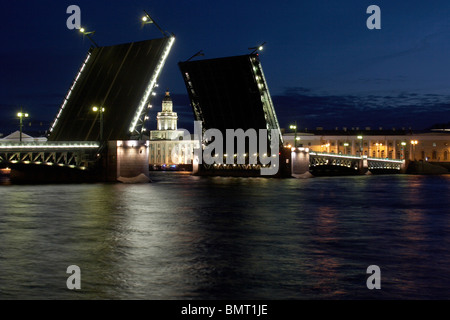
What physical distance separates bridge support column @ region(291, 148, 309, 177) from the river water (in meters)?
42.0

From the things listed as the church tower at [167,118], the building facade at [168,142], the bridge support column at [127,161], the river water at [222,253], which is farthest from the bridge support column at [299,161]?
the church tower at [167,118]

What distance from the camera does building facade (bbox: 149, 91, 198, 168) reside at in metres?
146

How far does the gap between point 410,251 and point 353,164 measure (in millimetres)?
79432

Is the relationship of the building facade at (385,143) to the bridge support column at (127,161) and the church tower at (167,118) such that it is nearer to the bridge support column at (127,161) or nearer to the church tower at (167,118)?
the church tower at (167,118)

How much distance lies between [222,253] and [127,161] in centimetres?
3740

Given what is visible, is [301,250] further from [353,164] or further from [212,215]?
[353,164]

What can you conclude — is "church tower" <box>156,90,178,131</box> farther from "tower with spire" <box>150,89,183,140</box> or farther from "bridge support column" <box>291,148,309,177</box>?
"bridge support column" <box>291,148,309,177</box>

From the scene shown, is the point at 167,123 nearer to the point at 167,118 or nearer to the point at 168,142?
the point at 167,118

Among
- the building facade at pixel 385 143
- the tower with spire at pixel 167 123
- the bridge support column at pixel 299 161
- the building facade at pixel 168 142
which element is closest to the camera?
the bridge support column at pixel 299 161

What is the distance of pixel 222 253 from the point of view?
1308 cm

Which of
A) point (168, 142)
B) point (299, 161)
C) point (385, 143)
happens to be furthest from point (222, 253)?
point (168, 142)

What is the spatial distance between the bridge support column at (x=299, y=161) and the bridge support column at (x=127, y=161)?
1991 cm

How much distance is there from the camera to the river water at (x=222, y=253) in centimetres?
945

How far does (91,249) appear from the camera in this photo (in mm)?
13359
